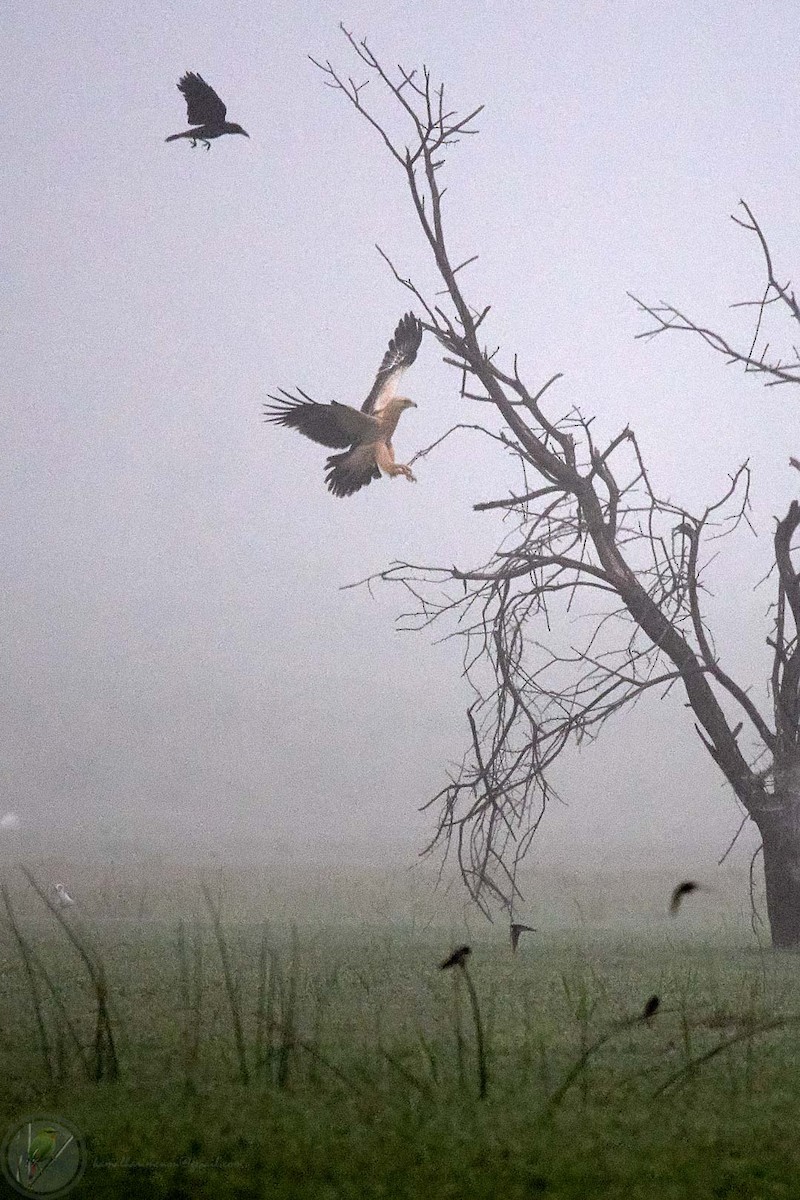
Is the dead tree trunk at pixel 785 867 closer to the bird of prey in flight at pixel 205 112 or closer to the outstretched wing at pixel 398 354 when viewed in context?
the outstretched wing at pixel 398 354

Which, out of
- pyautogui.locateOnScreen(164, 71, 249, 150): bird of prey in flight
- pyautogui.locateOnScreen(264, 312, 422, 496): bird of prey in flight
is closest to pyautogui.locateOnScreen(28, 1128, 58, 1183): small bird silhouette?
Result: pyautogui.locateOnScreen(264, 312, 422, 496): bird of prey in flight

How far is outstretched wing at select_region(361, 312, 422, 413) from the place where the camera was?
21.6 ft

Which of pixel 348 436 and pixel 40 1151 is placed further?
pixel 348 436

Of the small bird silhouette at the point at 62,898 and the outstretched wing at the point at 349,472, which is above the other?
the outstretched wing at the point at 349,472

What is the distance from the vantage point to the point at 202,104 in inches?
252

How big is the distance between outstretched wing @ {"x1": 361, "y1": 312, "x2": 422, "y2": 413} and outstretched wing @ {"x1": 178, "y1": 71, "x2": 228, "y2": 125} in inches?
59.6

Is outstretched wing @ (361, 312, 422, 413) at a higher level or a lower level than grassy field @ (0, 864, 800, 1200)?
higher

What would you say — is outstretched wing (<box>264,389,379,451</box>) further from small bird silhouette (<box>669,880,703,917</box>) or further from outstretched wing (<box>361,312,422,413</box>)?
small bird silhouette (<box>669,880,703,917</box>)

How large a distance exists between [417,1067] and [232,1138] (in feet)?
2.30

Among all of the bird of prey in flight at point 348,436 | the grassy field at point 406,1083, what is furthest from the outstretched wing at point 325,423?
the grassy field at point 406,1083

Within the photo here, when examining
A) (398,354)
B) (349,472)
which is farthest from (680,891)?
(398,354)

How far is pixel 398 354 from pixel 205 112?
1.71 metres

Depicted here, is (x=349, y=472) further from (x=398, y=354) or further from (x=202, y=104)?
(x=202, y=104)

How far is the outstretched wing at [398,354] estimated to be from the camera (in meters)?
6.59
